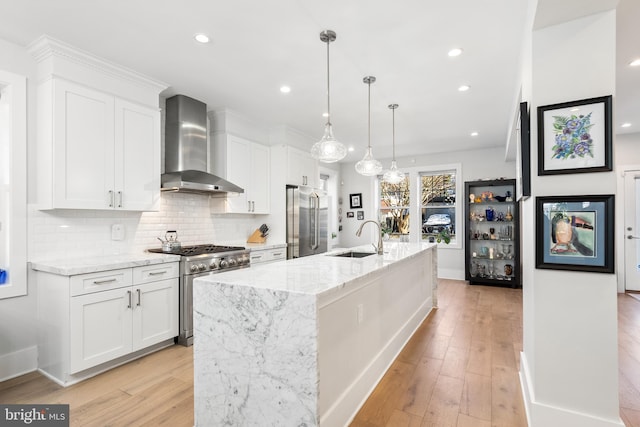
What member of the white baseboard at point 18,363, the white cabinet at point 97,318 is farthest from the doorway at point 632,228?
the white baseboard at point 18,363

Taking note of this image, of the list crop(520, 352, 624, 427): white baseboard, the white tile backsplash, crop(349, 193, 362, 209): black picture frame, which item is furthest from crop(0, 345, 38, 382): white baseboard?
crop(349, 193, 362, 209): black picture frame

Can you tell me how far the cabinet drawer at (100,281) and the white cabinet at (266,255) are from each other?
157cm

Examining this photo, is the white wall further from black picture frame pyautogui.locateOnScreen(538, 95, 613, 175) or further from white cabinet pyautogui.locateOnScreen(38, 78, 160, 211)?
white cabinet pyautogui.locateOnScreen(38, 78, 160, 211)

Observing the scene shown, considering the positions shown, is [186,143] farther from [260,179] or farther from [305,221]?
[305,221]

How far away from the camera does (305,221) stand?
5172mm

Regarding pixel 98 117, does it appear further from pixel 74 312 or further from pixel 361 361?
pixel 361 361

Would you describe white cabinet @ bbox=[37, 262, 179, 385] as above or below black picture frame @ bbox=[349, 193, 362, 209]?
below

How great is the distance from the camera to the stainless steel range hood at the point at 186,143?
3719 mm

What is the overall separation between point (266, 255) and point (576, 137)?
3.55m

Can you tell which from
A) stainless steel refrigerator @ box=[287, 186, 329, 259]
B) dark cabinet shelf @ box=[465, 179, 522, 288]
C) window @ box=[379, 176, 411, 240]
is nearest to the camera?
stainless steel refrigerator @ box=[287, 186, 329, 259]

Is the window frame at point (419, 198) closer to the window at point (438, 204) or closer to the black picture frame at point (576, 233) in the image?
the window at point (438, 204)

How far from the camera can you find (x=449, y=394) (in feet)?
7.64

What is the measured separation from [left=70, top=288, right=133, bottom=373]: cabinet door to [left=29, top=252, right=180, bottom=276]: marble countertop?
20cm

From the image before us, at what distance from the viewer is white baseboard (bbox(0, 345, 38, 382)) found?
254 centimetres
